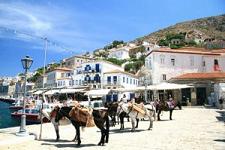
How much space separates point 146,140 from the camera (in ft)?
43.7

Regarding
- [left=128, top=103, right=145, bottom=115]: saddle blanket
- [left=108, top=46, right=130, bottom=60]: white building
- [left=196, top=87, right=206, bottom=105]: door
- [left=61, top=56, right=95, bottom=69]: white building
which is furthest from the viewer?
[left=108, top=46, right=130, bottom=60]: white building

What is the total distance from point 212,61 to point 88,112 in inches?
2053

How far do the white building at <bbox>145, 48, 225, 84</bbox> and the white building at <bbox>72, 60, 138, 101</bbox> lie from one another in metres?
12.6

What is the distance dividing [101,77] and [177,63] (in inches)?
881

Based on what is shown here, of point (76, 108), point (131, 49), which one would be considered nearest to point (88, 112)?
point (76, 108)

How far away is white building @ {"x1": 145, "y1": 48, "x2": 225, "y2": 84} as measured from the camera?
189 feet

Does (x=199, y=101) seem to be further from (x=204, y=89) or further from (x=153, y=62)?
(x=153, y=62)

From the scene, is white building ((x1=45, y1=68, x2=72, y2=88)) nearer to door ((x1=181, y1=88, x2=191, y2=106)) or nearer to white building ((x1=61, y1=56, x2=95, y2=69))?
white building ((x1=61, y1=56, x2=95, y2=69))

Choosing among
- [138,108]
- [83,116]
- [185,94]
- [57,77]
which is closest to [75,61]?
[57,77]

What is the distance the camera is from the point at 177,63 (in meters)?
58.4

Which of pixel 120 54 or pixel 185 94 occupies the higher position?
pixel 120 54

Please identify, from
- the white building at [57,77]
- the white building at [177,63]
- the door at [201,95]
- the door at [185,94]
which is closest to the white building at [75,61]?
the white building at [57,77]

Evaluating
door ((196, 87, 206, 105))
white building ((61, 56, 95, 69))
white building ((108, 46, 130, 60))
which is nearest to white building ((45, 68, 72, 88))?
white building ((61, 56, 95, 69))

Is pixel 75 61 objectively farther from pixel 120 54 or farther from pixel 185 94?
pixel 185 94
